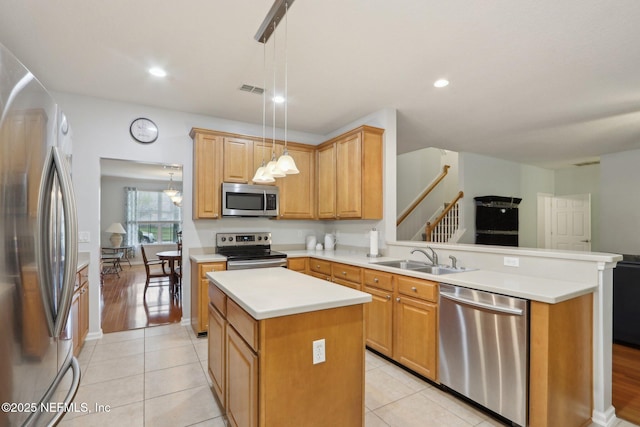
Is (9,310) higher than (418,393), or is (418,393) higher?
(9,310)

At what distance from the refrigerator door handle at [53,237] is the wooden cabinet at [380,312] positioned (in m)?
2.28

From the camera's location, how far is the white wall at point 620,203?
5.50 m

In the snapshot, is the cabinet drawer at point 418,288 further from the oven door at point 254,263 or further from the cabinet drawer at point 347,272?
the oven door at point 254,263

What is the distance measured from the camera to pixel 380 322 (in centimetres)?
298

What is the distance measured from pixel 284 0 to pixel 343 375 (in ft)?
6.81

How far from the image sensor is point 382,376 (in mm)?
2672

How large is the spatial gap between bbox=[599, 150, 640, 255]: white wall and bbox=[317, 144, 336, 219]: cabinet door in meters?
5.45

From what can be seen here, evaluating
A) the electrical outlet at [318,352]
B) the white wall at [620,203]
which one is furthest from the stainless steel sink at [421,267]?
the white wall at [620,203]

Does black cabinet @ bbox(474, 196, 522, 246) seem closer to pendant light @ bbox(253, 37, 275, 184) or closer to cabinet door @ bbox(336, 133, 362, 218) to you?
cabinet door @ bbox(336, 133, 362, 218)

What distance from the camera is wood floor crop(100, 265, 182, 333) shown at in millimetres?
3977

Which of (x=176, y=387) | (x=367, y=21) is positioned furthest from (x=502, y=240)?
(x=176, y=387)

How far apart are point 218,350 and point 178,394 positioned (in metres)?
0.62

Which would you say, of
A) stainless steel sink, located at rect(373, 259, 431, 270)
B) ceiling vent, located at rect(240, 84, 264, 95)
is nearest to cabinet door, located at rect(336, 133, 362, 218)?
stainless steel sink, located at rect(373, 259, 431, 270)

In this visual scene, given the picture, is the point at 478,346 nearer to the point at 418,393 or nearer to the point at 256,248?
the point at 418,393
